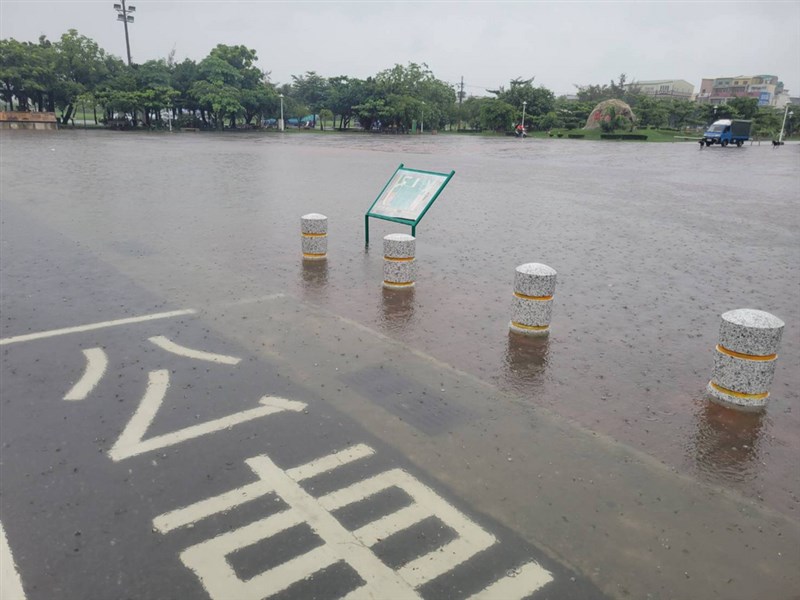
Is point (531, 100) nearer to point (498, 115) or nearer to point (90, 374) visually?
point (498, 115)

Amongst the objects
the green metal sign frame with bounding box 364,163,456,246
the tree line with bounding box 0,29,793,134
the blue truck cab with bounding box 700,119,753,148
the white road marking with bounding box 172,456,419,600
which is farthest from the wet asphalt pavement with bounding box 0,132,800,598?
the tree line with bounding box 0,29,793,134

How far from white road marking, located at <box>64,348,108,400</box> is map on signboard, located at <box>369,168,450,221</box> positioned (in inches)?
195

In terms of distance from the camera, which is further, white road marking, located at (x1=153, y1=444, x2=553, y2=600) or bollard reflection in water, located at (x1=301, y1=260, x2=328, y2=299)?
bollard reflection in water, located at (x1=301, y1=260, x2=328, y2=299)

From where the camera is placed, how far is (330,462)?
14.8 ft

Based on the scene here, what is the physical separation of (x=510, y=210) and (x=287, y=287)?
8.73 m

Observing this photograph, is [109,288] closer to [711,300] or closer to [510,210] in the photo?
[711,300]

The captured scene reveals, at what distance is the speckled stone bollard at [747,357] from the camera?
533 centimetres

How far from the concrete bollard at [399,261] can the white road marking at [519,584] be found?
5.50 metres

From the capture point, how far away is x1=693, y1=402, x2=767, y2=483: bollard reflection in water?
14.8 feet

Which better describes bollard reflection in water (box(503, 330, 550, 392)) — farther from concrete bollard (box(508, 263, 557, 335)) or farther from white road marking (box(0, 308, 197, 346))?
white road marking (box(0, 308, 197, 346))

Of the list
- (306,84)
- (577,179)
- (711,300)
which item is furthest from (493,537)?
(306,84)

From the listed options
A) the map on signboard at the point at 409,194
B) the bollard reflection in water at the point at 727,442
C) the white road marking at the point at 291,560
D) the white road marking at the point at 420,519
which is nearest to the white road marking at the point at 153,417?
the white road marking at the point at 291,560

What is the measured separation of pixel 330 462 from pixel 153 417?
1.71m

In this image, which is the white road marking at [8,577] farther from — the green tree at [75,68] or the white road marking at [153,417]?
the green tree at [75,68]
